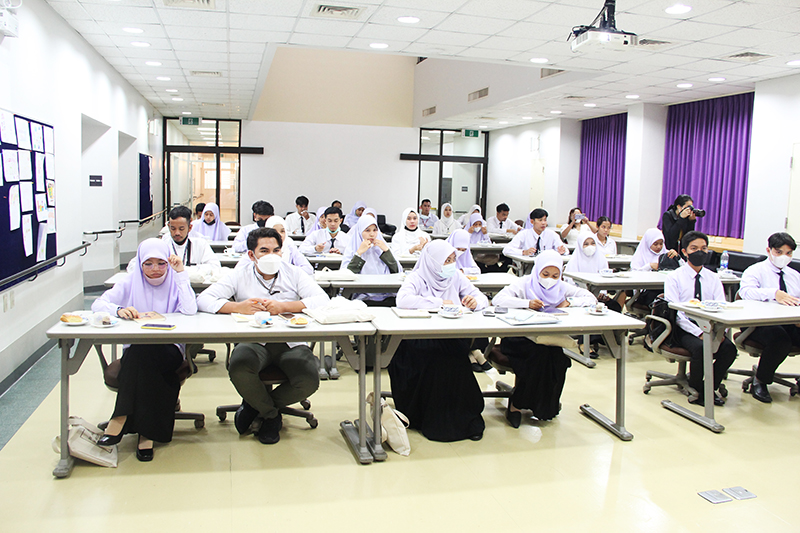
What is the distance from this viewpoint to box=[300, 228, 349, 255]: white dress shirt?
7.09m

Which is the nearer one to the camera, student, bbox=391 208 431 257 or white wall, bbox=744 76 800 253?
white wall, bbox=744 76 800 253

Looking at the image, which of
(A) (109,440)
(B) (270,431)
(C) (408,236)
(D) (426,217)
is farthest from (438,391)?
(D) (426,217)

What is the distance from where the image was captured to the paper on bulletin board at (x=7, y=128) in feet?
14.0

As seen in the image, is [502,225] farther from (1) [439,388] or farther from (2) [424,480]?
(2) [424,480]

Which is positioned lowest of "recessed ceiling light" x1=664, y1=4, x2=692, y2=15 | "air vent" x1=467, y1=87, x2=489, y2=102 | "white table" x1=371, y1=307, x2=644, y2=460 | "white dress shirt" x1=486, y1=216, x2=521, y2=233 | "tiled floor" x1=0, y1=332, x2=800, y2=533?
"tiled floor" x1=0, y1=332, x2=800, y2=533

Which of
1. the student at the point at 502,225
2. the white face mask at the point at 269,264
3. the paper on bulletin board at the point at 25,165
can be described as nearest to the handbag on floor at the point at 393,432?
the white face mask at the point at 269,264

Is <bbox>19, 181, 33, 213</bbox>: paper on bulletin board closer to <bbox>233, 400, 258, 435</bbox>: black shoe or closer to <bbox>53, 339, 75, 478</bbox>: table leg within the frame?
<bbox>53, 339, 75, 478</bbox>: table leg

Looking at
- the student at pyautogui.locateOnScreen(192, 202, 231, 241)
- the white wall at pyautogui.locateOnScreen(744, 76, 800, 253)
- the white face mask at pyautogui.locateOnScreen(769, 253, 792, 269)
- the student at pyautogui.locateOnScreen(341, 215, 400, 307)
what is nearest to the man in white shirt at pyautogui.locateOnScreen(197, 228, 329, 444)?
the student at pyautogui.locateOnScreen(341, 215, 400, 307)

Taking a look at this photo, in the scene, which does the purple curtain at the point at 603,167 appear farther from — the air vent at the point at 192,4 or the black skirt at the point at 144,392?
the black skirt at the point at 144,392

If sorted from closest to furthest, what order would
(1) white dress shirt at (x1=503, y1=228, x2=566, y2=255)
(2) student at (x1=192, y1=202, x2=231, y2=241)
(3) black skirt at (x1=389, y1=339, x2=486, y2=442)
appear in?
(3) black skirt at (x1=389, y1=339, x2=486, y2=442)
(1) white dress shirt at (x1=503, y1=228, x2=566, y2=255)
(2) student at (x1=192, y1=202, x2=231, y2=241)

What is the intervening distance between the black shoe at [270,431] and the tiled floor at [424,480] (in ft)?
0.22

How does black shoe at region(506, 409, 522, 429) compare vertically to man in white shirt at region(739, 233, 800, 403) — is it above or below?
below

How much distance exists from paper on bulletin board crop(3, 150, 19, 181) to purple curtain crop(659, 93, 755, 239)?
8816mm

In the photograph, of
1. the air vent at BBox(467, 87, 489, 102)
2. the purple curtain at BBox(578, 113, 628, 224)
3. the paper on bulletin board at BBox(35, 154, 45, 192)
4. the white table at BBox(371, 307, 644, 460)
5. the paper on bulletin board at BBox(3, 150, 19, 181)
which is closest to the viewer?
the white table at BBox(371, 307, 644, 460)
